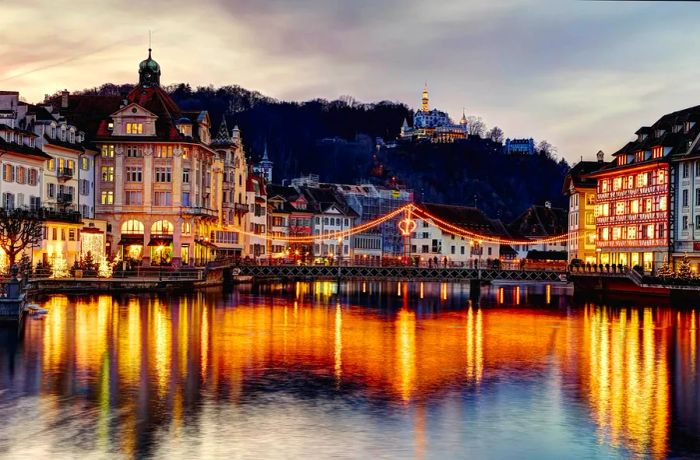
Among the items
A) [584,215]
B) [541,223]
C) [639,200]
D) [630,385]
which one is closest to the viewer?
[630,385]

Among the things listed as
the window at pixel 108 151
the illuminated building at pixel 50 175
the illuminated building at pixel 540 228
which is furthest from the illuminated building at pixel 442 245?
the illuminated building at pixel 50 175

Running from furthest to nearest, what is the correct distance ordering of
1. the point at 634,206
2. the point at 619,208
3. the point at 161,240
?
the point at 619,208 → the point at 161,240 → the point at 634,206

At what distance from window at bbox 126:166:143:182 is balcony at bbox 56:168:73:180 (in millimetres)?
10188

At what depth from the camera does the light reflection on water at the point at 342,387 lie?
93.5 feet

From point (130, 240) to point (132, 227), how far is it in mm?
1613

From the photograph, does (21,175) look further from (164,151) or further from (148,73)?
(148,73)

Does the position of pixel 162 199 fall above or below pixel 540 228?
above

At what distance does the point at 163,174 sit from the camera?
365 feet

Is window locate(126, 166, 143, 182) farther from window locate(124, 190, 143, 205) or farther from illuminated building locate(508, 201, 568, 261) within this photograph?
illuminated building locate(508, 201, 568, 261)

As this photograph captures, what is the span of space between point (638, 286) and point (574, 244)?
113ft

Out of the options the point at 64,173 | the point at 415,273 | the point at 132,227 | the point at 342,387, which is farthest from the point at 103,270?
the point at 342,387

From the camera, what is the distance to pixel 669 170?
100500 mm

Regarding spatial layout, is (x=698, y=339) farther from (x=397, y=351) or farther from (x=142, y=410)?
(x=142, y=410)

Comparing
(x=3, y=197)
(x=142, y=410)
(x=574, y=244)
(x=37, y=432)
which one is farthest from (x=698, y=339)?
(x=574, y=244)
